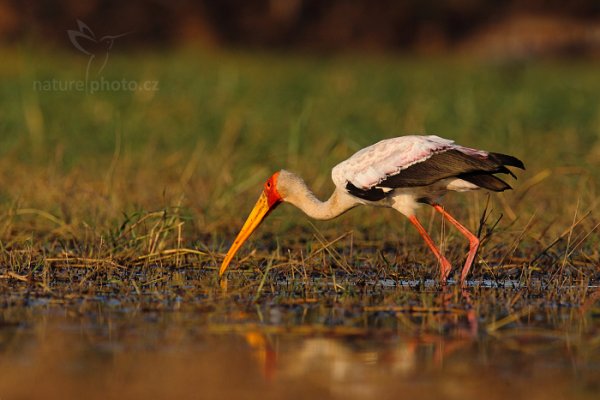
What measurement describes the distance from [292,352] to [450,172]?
2282mm

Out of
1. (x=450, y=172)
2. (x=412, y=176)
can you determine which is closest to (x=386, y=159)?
(x=412, y=176)

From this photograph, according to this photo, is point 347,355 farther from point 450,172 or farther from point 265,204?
point 265,204

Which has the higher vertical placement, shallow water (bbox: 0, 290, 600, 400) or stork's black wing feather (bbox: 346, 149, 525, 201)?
stork's black wing feather (bbox: 346, 149, 525, 201)

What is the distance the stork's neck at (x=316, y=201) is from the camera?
7.75 m

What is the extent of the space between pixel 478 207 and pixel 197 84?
27.2 feet

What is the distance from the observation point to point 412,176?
7363 millimetres

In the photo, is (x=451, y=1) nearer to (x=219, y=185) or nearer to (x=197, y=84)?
(x=197, y=84)

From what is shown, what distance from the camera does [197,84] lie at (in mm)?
16391

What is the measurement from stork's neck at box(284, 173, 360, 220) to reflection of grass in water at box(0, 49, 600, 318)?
22 centimetres

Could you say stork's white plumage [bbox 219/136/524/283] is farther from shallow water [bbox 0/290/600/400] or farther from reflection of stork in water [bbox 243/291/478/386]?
reflection of stork in water [bbox 243/291/478/386]

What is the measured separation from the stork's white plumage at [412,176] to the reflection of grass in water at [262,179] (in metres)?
0.20

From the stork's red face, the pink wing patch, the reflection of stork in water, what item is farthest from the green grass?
the pink wing patch

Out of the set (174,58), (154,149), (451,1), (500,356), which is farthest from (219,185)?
(451,1)

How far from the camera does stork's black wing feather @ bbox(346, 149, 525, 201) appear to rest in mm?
7105
